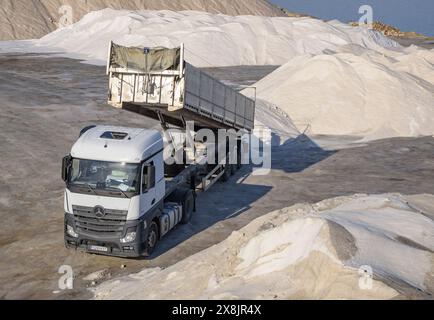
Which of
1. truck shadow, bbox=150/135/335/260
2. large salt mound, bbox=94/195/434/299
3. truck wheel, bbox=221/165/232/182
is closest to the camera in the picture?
large salt mound, bbox=94/195/434/299

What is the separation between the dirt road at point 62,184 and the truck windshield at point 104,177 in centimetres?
209

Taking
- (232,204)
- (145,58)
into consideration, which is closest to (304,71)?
(232,204)

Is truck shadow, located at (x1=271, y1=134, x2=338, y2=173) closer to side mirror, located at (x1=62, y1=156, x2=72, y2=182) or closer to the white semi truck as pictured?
the white semi truck

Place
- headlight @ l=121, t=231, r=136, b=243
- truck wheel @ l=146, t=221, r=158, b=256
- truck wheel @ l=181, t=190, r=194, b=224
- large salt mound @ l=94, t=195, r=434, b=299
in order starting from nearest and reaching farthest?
large salt mound @ l=94, t=195, r=434, b=299 → headlight @ l=121, t=231, r=136, b=243 → truck wheel @ l=146, t=221, r=158, b=256 → truck wheel @ l=181, t=190, r=194, b=224

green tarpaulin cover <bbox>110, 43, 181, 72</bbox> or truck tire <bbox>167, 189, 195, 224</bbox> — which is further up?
green tarpaulin cover <bbox>110, 43, 181, 72</bbox>

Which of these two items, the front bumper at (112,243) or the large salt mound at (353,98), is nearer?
the front bumper at (112,243)

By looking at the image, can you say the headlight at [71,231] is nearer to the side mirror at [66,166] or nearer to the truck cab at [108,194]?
the truck cab at [108,194]

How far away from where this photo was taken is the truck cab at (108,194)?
47.7 feet

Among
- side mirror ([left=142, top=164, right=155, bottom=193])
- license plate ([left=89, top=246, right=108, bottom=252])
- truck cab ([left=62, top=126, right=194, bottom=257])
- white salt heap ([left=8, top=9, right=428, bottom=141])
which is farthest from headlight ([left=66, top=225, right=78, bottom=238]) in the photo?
white salt heap ([left=8, top=9, right=428, bottom=141])

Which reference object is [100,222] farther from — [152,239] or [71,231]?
[152,239]

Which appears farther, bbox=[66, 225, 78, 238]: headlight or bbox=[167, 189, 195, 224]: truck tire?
bbox=[167, 189, 195, 224]: truck tire

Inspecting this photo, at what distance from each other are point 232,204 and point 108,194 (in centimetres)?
759

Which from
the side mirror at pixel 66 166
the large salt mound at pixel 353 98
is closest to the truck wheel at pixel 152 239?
the side mirror at pixel 66 166

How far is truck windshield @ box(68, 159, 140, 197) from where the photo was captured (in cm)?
1455
